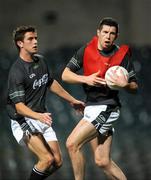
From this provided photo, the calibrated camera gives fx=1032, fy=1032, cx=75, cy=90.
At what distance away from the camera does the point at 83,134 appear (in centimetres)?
1199

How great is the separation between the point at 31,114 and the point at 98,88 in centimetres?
93

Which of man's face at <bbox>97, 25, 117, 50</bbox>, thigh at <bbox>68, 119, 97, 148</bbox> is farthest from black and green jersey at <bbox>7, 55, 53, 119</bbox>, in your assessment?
man's face at <bbox>97, 25, 117, 50</bbox>

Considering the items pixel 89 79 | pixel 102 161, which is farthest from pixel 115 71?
pixel 102 161

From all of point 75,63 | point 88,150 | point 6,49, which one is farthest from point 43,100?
point 6,49

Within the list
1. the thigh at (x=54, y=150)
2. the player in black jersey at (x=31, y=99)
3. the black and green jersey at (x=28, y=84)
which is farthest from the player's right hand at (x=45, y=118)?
the thigh at (x=54, y=150)

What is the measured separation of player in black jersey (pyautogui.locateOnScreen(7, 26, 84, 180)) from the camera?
1197cm

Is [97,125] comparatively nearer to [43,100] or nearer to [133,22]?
[43,100]

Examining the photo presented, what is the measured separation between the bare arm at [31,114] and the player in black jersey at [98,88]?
56cm

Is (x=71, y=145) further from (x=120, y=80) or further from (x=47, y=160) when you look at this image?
(x=120, y=80)

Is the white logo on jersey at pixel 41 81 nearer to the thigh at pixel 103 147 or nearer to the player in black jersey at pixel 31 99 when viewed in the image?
the player in black jersey at pixel 31 99

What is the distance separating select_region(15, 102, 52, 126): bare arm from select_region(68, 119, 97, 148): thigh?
56cm

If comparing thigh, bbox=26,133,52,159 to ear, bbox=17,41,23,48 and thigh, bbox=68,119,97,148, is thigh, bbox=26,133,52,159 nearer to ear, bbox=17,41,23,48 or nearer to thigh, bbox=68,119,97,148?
thigh, bbox=68,119,97,148

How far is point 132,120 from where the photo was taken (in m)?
16.6

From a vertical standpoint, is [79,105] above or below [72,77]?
below
